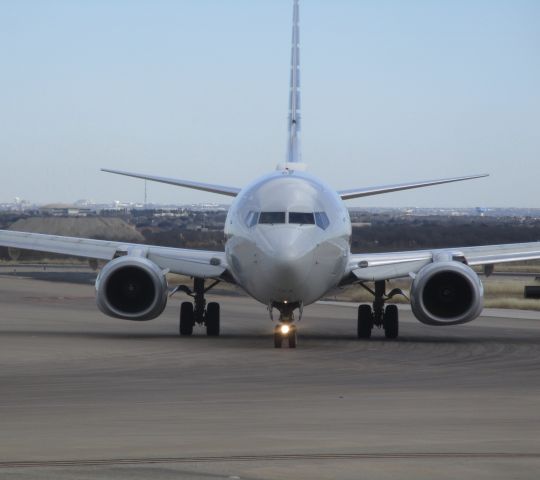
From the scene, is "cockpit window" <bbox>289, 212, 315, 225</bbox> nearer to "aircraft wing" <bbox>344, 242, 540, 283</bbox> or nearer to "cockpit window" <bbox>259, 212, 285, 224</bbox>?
"cockpit window" <bbox>259, 212, 285, 224</bbox>

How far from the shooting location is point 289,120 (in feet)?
118

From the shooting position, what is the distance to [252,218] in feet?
89.2

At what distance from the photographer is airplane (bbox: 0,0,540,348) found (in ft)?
87.1

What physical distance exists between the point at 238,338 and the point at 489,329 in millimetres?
7575

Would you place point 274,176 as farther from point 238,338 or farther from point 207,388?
point 207,388

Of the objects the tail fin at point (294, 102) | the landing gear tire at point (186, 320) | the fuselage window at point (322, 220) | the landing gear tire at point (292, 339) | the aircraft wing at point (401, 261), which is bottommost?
the landing gear tire at point (292, 339)

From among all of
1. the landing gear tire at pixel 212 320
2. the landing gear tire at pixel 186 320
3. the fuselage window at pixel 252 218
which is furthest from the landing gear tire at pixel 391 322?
the fuselage window at pixel 252 218

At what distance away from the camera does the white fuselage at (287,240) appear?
26.1m

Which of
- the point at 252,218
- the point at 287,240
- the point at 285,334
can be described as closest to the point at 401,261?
the point at 285,334

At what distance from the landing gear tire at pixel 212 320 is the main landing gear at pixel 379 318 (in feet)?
10.4

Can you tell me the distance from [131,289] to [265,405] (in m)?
13.1

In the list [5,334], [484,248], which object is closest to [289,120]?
[484,248]

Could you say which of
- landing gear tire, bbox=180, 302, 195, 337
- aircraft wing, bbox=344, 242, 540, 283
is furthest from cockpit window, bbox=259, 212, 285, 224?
landing gear tire, bbox=180, 302, 195, 337

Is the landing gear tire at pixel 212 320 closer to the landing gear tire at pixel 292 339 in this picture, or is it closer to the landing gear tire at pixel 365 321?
the landing gear tire at pixel 365 321
